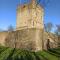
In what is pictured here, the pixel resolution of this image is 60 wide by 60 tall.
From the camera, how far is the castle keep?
7.72 meters

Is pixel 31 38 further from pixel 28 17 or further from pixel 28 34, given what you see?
pixel 28 17

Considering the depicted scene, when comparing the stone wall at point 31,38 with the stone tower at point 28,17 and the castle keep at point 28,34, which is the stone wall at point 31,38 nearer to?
the castle keep at point 28,34

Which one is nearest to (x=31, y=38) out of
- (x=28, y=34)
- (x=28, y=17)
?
(x=28, y=34)

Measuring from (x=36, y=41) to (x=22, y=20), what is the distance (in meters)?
11.1

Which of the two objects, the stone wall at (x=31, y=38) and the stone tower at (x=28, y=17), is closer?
the stone wall at (x=31, y=38)

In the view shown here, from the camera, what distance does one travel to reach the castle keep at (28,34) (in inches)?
304

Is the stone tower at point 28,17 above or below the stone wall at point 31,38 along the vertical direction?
above

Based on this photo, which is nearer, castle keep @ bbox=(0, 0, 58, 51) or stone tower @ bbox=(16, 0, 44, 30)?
castle keep @ bbox=(0, 0, 58, 51)

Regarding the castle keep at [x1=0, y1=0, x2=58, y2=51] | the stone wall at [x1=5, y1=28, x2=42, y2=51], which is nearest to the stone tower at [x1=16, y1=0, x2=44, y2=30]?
the castle keep at [x1=0, y1=0, x2=58, y2=51]

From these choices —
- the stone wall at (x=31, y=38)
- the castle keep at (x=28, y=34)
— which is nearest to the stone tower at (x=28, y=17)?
the castle keep at (x=28, y=34)

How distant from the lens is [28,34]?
7668mm

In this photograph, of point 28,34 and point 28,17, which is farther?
point 28,17

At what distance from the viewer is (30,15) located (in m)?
18.6

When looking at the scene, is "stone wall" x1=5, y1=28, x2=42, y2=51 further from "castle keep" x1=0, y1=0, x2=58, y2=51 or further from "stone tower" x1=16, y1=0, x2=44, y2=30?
"stone tower" x1=16, y1=0, x2=44, y2=30
